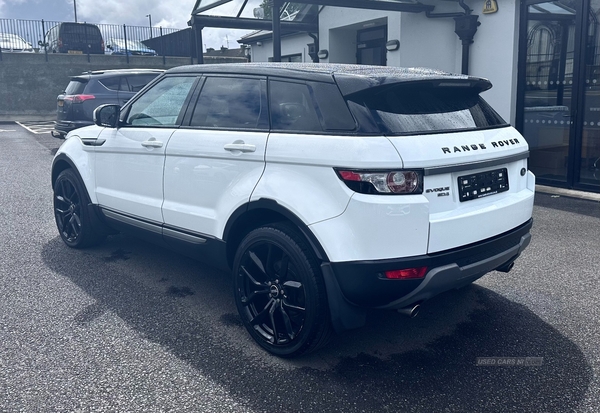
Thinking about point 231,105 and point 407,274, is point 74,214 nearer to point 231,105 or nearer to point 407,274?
point 231,105

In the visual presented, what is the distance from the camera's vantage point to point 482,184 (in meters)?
3.42

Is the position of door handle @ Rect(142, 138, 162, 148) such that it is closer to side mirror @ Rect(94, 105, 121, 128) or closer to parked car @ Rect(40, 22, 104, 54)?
side mirror @ Rect(94, 105, 121, 128)

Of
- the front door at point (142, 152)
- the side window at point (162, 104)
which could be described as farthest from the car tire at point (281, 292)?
the side window at point (162, 104)

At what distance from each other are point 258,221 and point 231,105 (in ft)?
2.77

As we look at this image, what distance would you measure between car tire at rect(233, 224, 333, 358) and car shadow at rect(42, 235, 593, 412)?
15 cm

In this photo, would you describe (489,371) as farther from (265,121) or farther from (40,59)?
(40,59)

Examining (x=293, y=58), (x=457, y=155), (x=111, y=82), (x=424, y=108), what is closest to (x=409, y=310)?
(x=457, y=155)

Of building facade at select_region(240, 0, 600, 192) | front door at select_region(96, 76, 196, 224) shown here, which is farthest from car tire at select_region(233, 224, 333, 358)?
building facade at select_region(240, 0, 600, 192)

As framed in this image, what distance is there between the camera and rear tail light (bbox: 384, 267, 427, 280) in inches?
120

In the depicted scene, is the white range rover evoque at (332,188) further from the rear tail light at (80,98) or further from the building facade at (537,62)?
the rear tail light at (80,98)

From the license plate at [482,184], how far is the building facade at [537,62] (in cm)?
550

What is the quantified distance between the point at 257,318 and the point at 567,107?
22.2ft

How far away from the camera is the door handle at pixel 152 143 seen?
4328 mm

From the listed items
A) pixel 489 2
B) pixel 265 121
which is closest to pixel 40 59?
pixel 489 2
